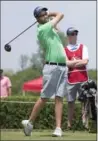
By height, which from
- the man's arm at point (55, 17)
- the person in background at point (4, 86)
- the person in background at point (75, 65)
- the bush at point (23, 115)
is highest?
the man's arm at point (55, 17)

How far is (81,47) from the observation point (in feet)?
25.2

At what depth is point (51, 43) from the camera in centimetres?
702

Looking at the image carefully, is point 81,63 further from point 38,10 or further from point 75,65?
point 38,10

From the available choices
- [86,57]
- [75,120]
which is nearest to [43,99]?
[86,57]

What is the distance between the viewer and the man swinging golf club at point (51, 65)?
695 cm

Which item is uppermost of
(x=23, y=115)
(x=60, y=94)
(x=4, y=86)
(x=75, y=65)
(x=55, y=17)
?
(x=55, y=17)

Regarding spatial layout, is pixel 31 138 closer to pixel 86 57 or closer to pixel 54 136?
pixel 54 136

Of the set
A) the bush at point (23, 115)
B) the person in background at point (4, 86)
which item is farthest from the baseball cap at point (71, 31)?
the person in background at point (4, 86)

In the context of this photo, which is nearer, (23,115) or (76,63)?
(76,63)

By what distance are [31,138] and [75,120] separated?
153 inches

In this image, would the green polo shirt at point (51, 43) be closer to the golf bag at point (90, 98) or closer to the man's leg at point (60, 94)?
the man's leg at point (60, 94)

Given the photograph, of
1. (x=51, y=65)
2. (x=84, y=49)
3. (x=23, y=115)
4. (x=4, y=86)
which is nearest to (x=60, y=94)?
(x=51, y=65)

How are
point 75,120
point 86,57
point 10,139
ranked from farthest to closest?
point 75,120 → point 86,57 → point 10,139

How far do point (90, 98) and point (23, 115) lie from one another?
14.5 feet
